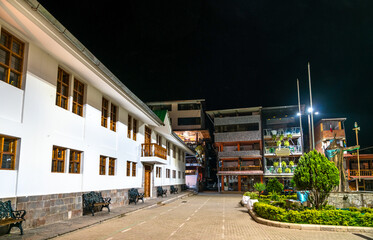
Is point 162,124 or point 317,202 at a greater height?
point 162,124

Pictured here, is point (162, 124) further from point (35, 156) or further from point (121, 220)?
point (35, 156)

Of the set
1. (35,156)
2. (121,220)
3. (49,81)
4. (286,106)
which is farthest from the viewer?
(286,106)

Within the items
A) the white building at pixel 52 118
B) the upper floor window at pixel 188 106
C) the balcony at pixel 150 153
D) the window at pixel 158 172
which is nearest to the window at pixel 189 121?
the upper floor window at pixel 188 106

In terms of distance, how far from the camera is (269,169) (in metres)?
43.5

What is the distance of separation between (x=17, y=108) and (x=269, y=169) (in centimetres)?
3861

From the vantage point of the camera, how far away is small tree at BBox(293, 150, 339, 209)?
1334 centimetres

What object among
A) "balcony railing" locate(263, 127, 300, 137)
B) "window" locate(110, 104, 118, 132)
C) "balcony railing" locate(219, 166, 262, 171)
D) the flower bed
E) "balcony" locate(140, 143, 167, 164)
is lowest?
the flower bed

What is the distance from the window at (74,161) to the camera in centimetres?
1370

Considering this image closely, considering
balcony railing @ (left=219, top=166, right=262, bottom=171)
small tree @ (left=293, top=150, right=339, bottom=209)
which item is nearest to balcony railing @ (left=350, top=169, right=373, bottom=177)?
balcony railing @ (left=219, top=166, right=262, bottom=171)

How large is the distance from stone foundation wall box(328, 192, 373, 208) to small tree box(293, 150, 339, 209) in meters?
4.72

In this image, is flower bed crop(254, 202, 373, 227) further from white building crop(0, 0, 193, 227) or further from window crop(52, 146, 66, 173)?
window crop(52, 146, 66, 173)

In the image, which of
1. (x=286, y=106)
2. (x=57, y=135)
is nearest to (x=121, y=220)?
(x=57, y=135)

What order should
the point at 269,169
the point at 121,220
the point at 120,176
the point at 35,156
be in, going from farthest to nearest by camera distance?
the point at 269,169
the point at 120,176
the point at 121,220
the point at 35,156

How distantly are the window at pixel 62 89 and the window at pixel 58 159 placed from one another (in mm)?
1931
